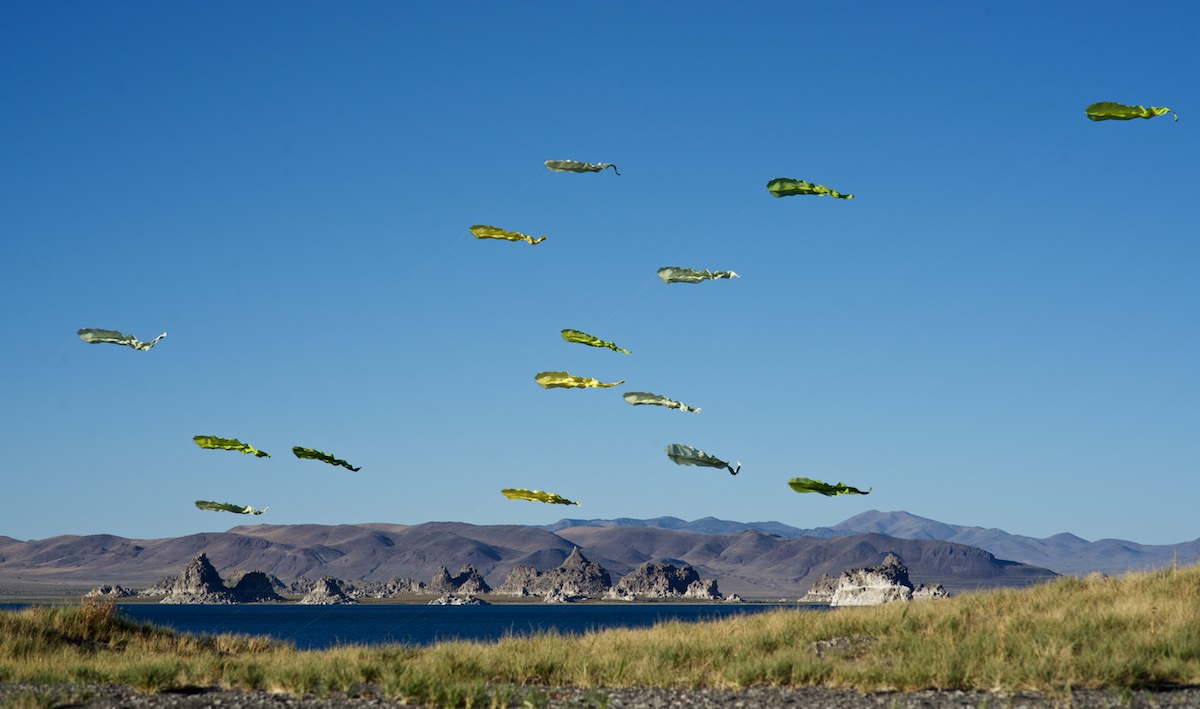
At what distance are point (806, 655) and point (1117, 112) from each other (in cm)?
1222

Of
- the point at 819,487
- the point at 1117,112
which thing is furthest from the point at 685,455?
the point at 1117,112

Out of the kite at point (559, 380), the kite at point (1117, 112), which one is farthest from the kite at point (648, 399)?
the kite at point (1117, 112)

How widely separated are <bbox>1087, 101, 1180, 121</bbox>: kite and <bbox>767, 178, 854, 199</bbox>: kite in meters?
4.16

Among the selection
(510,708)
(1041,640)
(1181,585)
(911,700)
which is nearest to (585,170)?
(510,708)

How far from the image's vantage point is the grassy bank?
20.1 m

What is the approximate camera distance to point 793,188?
1989 centimetres

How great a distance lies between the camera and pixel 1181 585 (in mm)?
27906

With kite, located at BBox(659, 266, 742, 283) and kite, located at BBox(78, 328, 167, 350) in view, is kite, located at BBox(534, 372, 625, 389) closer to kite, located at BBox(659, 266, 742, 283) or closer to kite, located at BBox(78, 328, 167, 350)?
kite, located at BBox(659, 266, 742, 283)

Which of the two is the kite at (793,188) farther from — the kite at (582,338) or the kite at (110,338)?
the kite at (110,338)

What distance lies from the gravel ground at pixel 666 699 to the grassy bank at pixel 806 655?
20.7 inches

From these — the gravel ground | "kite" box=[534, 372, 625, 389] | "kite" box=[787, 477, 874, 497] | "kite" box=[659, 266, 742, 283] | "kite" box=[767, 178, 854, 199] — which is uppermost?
"kite" box=[767, 178, 854, 199]

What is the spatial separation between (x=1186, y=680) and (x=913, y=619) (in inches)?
295

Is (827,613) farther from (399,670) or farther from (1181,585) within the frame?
(399,670)

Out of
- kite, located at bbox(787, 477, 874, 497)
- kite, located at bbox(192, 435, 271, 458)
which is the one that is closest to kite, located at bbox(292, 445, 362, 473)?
kite, located at bbox(192, 435, 271, 458)
